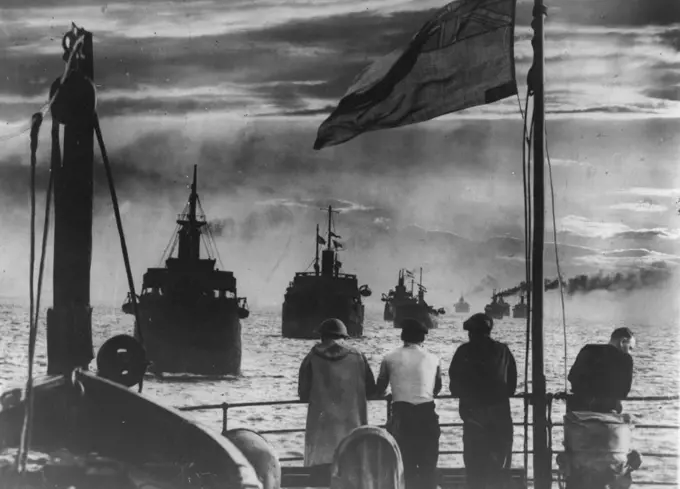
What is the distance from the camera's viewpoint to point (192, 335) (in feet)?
106

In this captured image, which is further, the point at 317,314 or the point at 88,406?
the point at 317,314

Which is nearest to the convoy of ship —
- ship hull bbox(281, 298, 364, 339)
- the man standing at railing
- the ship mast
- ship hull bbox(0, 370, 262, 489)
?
ship hull bbox(0, 370, 262, 489)

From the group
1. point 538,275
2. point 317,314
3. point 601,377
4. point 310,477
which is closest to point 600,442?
point 601,377

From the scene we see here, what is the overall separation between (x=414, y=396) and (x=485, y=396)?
0.58 m

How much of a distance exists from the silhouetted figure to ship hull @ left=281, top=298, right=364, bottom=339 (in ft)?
92.7

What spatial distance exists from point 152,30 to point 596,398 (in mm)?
6161

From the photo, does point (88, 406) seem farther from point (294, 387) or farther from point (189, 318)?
point (294, 387)

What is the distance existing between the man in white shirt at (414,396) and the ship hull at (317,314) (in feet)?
90.9

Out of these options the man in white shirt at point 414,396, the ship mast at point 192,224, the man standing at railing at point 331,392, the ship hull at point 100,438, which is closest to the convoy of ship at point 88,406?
the ship hull at point 100,438

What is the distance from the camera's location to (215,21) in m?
8.90

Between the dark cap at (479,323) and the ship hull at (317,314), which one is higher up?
the dark cap at (479,323)

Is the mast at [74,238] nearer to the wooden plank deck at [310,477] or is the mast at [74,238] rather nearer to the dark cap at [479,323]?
the wooden plank deck at [310,477]

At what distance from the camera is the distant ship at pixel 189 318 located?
28578 millimetres

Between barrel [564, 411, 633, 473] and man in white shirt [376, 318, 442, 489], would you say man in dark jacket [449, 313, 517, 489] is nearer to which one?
man in white shirt [376, 318, 442, 489]
